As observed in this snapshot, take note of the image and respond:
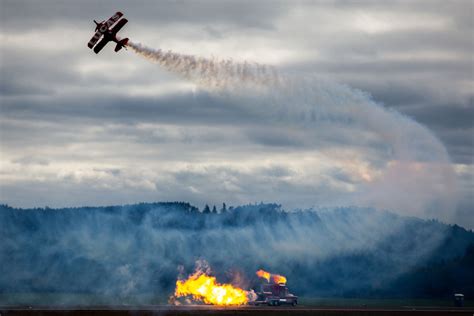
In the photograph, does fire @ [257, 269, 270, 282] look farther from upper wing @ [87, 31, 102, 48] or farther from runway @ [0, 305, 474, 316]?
upper wing @ [87, 31, 102, 48]

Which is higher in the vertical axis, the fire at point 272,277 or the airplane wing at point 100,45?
the airplane wing at point 100,45

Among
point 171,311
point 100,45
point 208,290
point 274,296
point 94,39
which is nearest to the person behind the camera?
point 94,39

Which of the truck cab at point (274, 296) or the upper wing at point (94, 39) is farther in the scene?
the truck cab at point (274, 296)

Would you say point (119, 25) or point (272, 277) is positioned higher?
point (119, 25)

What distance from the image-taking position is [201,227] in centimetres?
17100

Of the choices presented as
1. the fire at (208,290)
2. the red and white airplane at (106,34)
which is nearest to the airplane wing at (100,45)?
the red and white airplane at (106,34)

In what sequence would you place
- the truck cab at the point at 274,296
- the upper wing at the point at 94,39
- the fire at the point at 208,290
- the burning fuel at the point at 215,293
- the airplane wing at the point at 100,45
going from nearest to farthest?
the upper wing at the point at 94,39 → the airplane wing at the point at 100,45 → the burning fuel at the point at 215,293 → the fire at the point at 208,290 → the truck cab at the point at 274,296

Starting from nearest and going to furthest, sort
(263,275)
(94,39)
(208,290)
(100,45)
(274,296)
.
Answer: (94,39)
(100,45)
(208,290)
(274,296)
(263,275)

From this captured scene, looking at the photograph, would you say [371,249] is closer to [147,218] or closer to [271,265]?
[271,265]

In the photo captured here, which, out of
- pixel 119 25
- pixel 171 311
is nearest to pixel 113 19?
pixel 119 25

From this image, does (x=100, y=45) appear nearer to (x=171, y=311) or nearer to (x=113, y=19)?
(x=113, y=19)

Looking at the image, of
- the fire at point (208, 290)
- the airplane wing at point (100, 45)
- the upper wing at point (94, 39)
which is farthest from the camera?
the fire at point (208, 290)

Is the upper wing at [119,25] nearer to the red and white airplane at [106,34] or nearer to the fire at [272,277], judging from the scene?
the red and white airplane at [106,34]

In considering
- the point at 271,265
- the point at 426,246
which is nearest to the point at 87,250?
the point at 271,265
